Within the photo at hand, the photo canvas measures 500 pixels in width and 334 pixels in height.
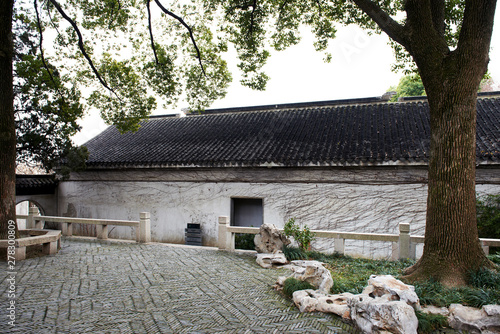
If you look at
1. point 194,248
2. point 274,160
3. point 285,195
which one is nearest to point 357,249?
point 285,195

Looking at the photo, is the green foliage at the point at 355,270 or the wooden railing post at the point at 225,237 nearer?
the green foliage at the point at 355,270

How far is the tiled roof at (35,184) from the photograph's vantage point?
1227cm

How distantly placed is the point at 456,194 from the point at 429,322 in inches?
84.1

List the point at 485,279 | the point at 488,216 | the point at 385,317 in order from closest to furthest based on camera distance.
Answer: the point at 385,317 < the point at 485,279 < the point at 488,216

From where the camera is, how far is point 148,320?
4.36 meters

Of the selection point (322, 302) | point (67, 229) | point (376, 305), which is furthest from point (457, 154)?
point (67, 229)

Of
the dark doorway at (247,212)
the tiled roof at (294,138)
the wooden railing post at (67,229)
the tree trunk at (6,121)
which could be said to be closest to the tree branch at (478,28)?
the tiled roof at (294,138)

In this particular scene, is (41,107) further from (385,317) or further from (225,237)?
(385,317)

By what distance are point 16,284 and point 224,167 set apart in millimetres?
6660

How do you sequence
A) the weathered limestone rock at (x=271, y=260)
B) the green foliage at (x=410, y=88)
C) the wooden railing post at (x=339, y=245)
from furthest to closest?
the green foliage at (x=410, y=88), the wooden railing post at (x=339, y=245), the weathered limestone rock at (x=271, y=260)

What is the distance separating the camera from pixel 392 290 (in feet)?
14.3

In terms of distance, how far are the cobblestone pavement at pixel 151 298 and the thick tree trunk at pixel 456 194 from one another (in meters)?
2.28

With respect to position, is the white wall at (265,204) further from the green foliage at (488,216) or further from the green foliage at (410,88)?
the green foliage at (410,88)

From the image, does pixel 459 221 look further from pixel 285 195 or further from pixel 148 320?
pixel 285 195
